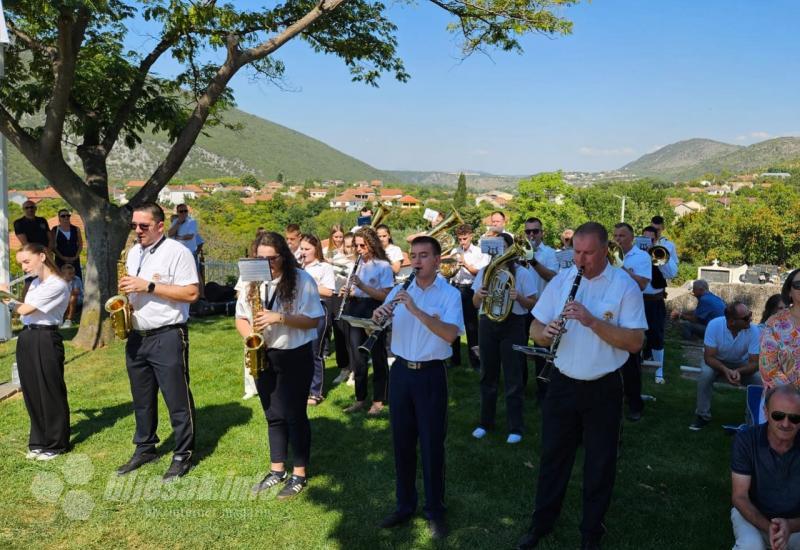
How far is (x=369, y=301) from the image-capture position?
23.3ft

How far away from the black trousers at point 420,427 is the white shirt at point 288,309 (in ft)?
2.78

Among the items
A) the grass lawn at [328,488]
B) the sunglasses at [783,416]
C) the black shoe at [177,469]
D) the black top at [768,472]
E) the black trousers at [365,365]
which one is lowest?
the grass lawn at [328,488]

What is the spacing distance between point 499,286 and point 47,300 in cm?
402

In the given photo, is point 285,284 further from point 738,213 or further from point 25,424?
point 738,213

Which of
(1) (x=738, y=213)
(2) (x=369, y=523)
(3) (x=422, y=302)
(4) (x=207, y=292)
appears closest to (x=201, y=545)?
(2) (x=369, y=523)

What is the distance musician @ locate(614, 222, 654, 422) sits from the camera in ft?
20.9

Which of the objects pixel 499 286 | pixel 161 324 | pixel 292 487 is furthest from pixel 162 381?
pixel 499 286

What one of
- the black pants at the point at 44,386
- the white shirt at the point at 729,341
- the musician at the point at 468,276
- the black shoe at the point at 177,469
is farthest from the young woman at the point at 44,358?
the white shirt at the point at 729,341

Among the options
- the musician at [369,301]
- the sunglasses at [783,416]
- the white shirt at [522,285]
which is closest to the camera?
the sunglasses at [783,416]

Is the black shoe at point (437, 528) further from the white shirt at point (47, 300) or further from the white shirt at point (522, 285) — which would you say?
the white shirt at point (47, 300)

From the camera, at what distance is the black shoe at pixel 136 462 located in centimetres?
498

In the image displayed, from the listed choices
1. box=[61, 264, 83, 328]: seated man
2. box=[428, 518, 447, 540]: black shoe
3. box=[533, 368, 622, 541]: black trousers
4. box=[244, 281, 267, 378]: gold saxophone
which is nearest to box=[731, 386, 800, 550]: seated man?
box=[533, 368, 622, 541]: black trousers

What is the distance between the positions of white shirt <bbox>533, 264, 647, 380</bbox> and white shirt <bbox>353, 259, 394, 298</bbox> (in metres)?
3.27

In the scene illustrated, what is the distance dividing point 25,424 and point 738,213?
75.5 metres
